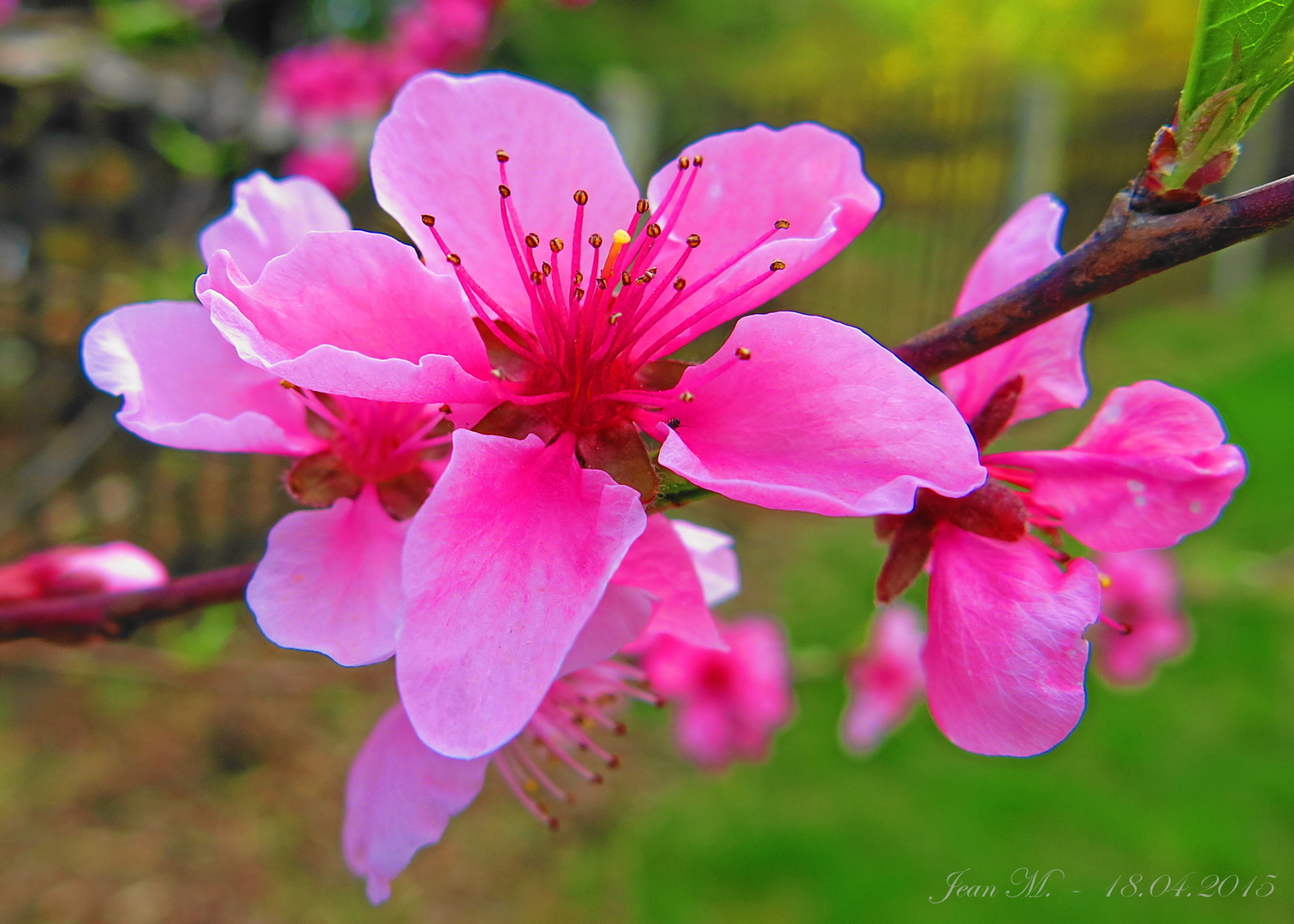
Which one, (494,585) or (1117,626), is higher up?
(494,585)

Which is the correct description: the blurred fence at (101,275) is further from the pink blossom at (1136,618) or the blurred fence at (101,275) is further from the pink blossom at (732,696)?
the pink blossom at (1136,618)

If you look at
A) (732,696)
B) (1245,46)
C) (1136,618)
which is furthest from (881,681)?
(1245,46)

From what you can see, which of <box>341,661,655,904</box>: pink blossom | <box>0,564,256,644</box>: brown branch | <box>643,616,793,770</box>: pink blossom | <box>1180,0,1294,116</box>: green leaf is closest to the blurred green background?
<box>643,616,793,770</box>: pink blossom

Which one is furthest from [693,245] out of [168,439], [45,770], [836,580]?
[836,580]

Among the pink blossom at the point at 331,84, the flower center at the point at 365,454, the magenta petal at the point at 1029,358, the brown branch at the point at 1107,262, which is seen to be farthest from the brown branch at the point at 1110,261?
the pink blossom at the point at 331,84

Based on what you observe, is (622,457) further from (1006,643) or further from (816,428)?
(1006,643)
